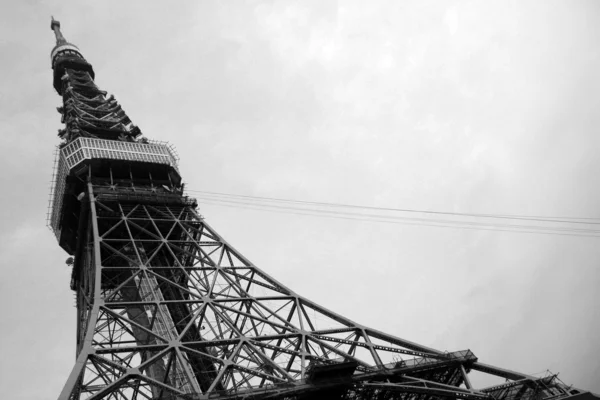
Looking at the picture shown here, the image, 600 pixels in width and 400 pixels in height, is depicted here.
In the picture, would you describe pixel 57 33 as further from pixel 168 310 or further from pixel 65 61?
pixel 168 310

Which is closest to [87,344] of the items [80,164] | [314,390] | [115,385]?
[115,385]

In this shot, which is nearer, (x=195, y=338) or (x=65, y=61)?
(x=195, y=338)

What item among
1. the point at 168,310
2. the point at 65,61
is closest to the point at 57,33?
the point at 65,61

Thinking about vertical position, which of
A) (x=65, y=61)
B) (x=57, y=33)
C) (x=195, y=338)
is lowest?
(x=195, y=338)

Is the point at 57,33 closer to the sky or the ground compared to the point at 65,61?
closer to the sky

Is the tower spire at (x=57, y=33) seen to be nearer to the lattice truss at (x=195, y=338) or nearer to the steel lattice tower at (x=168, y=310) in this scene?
the steel lattice tower at (x=168, y=310)

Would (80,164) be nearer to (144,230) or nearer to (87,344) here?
(144,230)

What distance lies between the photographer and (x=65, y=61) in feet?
301

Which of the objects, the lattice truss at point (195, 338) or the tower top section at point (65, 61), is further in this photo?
the tower top section at point (65, 61)

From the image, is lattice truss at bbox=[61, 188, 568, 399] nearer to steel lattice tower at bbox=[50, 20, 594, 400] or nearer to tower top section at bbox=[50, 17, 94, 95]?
steel lattice tower at bbox=[50, 20, 594, 400]

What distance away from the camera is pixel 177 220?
194 feet

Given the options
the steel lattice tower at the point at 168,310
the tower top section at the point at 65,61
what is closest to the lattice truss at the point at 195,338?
the steel lattice tower at the point at 168,310

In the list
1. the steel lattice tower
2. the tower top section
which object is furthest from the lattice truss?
the tower top section

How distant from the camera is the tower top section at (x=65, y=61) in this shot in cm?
9134
